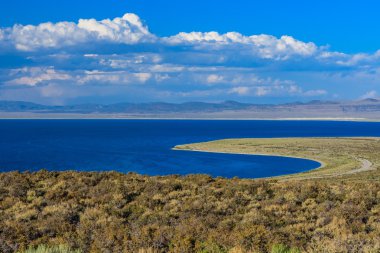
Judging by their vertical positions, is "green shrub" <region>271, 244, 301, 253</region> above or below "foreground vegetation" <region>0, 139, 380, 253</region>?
above

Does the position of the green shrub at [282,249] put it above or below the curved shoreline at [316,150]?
above

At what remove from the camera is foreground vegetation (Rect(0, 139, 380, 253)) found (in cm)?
1496

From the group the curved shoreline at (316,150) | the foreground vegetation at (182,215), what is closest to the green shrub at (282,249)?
the foreground vegetation at (182,215)

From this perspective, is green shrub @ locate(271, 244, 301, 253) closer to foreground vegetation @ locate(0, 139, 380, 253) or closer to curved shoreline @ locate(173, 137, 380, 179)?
foreground vegetation @ locate(0, 139, 380, 253)

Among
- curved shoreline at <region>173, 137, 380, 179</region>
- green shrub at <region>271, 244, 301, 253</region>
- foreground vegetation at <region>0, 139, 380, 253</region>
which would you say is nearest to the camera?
green shrub at <region>271, 244, 301, 253</region>

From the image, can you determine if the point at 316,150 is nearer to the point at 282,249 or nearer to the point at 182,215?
the point at 182,215

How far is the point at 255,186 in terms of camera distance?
2538cm

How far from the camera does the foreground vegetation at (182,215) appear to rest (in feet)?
49.1

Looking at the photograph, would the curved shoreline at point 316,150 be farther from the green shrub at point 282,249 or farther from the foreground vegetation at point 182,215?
the green shrub at point 282,249

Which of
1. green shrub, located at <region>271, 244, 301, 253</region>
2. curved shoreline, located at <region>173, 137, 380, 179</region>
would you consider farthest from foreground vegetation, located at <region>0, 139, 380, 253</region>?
curved shoreline, located at <region>173, 137, 380, 179</region>

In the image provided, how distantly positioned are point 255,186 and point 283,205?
447 cm

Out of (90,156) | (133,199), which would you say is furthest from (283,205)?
(90,156)

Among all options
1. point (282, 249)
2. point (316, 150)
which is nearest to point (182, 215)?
point (282, 249)

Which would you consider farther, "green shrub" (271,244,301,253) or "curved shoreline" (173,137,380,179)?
"curved shoreline" (173,137,380,179)
